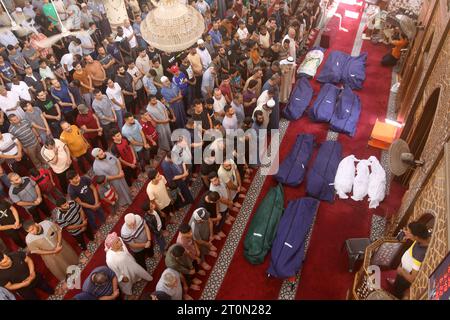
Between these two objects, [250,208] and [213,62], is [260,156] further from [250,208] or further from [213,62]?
[213,62]

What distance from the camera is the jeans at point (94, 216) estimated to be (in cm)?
659

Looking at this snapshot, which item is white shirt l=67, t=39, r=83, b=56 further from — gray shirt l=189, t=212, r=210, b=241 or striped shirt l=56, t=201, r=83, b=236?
gray shirt l=189, t=212, r=210, b=241

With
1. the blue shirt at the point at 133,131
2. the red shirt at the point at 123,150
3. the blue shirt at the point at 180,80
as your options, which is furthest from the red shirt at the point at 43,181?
the blue shirt at the point at 180,80

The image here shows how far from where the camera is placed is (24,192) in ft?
20.7

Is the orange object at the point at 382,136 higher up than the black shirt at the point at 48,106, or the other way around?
the black shirt at the point at 48,106

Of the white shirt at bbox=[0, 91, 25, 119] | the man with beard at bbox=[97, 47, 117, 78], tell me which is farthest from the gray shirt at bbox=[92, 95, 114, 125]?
the man with beard at bbox=[97, 47, 117, 78]

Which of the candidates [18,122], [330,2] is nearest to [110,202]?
[18,122]

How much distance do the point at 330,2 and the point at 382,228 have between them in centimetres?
998

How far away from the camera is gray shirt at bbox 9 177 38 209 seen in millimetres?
6250

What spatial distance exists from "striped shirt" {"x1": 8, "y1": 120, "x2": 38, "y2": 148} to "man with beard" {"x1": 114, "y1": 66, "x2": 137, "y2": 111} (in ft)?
6.90

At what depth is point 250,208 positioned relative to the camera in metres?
7.63

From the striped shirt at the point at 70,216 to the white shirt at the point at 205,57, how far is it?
15.9 ft

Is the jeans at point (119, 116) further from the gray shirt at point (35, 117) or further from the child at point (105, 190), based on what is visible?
the child at point (105, 190)

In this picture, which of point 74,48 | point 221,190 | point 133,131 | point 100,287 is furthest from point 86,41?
point 100,287
